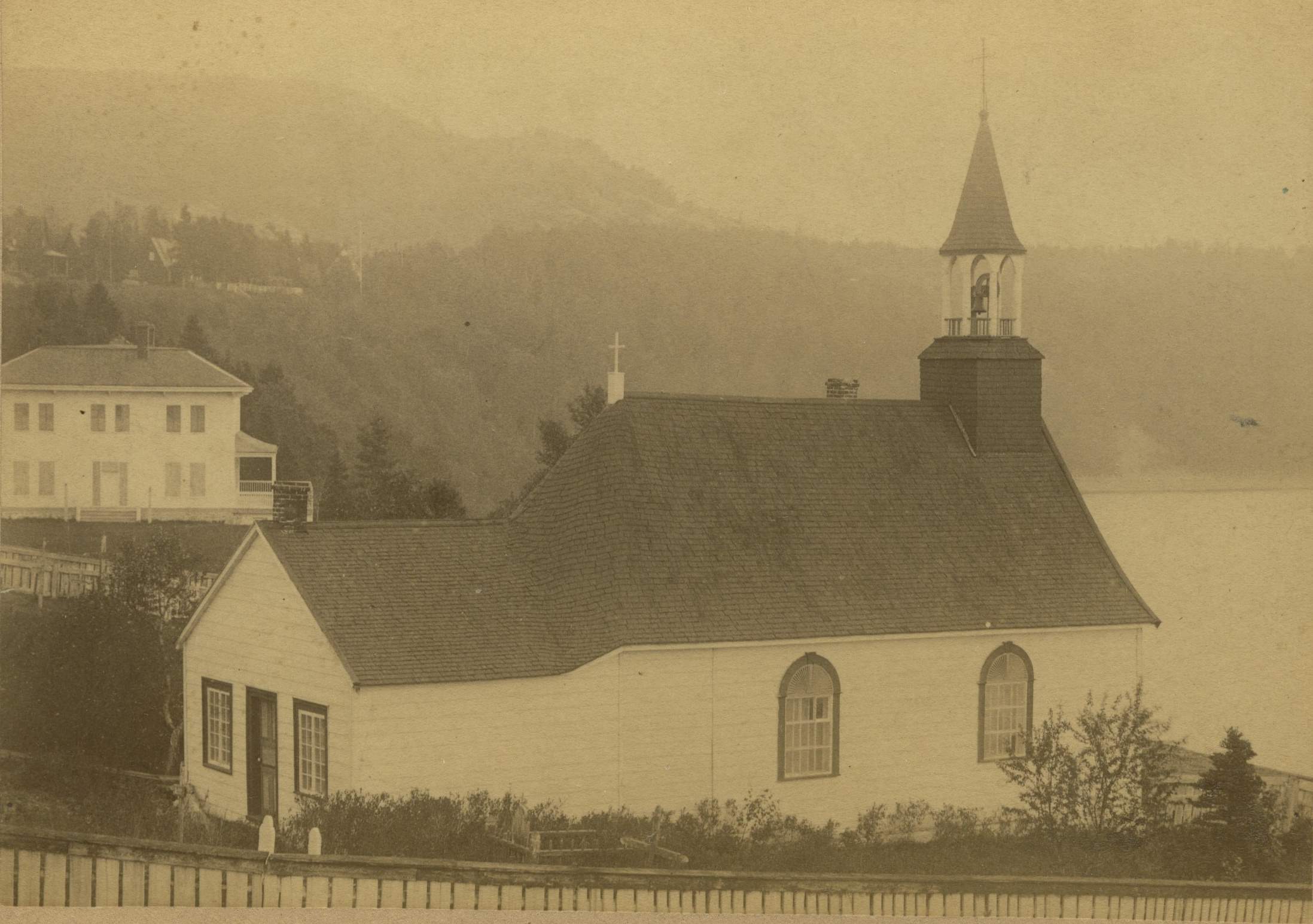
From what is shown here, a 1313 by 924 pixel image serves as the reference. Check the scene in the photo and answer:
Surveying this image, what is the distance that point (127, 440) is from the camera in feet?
78.9

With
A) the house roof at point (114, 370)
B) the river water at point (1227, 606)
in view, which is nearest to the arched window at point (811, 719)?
the river water at point (1227, 606)

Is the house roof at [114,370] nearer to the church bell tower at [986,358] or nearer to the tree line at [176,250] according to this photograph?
the tree line at [176,250]

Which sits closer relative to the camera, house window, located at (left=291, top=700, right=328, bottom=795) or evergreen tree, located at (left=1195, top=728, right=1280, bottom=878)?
house window, located at (left=291, top=700, right=328, bottom=795)

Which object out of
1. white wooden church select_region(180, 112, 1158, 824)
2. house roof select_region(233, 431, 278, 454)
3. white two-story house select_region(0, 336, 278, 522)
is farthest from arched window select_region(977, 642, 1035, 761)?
house roof select_region(233, 431, 278, 454)

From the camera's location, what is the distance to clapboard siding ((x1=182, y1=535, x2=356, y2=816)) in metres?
21.0

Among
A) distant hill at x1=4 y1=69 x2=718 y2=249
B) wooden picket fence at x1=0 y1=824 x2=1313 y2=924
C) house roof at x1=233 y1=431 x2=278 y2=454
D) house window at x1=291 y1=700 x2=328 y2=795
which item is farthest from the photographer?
house roof at x1=233 y1=431 x2=278 y2=454

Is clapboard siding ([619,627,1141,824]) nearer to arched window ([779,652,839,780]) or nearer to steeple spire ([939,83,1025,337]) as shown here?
arched window ([779,652,839,780])

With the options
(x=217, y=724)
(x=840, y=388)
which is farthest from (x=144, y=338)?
(x=840, y=388)

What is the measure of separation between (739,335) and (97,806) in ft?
39.5

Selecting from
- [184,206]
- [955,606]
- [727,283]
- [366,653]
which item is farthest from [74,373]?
[955,606]

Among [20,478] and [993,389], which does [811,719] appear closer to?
[993,389]

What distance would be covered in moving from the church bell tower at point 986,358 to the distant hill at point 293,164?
422 cm

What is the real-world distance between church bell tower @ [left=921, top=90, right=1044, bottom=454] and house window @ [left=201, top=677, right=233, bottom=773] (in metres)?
11.5

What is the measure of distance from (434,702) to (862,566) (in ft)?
21.5
